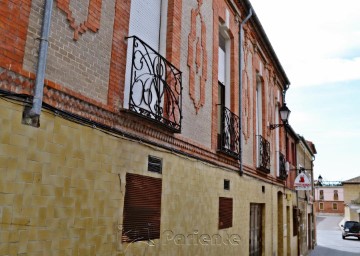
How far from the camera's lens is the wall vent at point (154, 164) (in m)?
5.10

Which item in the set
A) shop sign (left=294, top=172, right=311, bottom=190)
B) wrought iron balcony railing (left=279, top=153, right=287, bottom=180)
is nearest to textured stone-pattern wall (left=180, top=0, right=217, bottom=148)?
wrought iron balcony railing (left=279, top=153, right=287, bottom=180)

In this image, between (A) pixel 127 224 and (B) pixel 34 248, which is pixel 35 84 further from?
(A) pixel 127 224

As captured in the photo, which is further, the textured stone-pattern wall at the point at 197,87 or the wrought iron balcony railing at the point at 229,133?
the wrought iron balcony railing at the point at 229,133

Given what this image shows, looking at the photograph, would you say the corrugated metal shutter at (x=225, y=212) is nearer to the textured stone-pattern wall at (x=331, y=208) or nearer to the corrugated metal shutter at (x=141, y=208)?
the corrugated metal shutter at (x=141, y=208)

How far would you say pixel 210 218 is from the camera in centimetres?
693

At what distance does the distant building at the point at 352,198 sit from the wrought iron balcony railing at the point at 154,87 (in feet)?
150

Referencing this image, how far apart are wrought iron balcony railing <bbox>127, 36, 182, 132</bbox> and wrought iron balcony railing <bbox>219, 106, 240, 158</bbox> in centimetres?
210

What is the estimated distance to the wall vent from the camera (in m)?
5.10

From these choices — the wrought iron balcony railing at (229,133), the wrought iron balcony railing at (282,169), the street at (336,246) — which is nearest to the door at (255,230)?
the wrought iron balcony railing at (229,133)

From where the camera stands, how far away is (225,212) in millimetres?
7801

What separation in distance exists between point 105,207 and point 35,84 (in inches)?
64.1

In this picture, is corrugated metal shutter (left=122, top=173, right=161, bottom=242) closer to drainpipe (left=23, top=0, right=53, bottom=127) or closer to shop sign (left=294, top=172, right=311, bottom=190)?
drainpipe (left=23, top=0, right=53, bottom=127)

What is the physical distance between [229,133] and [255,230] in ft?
12.6

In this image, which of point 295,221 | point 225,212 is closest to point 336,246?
point 295,221
